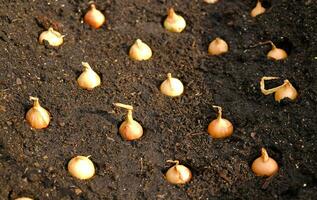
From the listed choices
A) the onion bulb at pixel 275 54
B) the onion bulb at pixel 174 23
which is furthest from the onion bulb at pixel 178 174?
the onion bulb at pixel 174 23

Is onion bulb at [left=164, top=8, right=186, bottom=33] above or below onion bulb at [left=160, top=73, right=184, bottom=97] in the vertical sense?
above

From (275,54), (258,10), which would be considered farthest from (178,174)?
(258,10)

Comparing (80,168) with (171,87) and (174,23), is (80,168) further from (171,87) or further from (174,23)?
(174,23)

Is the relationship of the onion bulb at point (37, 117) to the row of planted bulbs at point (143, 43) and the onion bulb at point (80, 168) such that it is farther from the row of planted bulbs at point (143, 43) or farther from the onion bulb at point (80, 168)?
the row of planted bulbs at point (143, 43)

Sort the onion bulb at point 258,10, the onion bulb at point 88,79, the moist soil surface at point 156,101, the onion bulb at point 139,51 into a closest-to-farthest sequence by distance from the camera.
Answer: the moist soil surface at point 156,101 → the onion bulb at point 88,79 → the onion bulb at point 139,51 → the onion bulb at point 258,10

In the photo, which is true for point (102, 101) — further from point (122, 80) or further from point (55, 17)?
point (55, 17)

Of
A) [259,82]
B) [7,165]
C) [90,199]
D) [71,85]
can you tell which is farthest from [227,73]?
[7,165]

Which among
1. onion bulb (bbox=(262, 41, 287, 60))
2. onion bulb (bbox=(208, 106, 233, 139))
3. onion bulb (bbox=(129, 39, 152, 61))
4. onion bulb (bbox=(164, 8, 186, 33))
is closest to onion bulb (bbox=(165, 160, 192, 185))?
onion bulb (bbox=(208, 106, 233, 139))

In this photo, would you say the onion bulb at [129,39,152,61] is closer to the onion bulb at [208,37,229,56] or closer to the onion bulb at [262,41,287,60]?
the onion bulb at [208,37,229,56]
